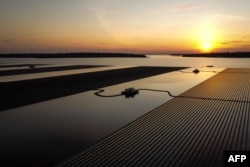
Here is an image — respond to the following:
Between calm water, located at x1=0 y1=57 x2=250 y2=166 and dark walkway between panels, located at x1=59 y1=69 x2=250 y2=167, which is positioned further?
calm water, located at x1=0 y1=57 x2=250 y2=166

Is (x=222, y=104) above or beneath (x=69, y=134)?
above

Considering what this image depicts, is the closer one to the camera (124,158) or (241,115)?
(124,158)

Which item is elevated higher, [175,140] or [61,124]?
[61,124]

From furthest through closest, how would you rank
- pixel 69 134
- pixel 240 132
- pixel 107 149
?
pixel 69 134 < pixel 240 132 < pixel 107 149

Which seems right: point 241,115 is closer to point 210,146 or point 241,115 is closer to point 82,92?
point 210,146

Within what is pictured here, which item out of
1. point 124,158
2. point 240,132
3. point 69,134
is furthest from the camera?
point 69,134

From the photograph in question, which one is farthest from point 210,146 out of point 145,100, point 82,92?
point 82,92

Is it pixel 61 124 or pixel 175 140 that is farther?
pixel 61 124

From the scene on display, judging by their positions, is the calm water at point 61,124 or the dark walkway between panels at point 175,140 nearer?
the dark walkway between panels at point 175,140
